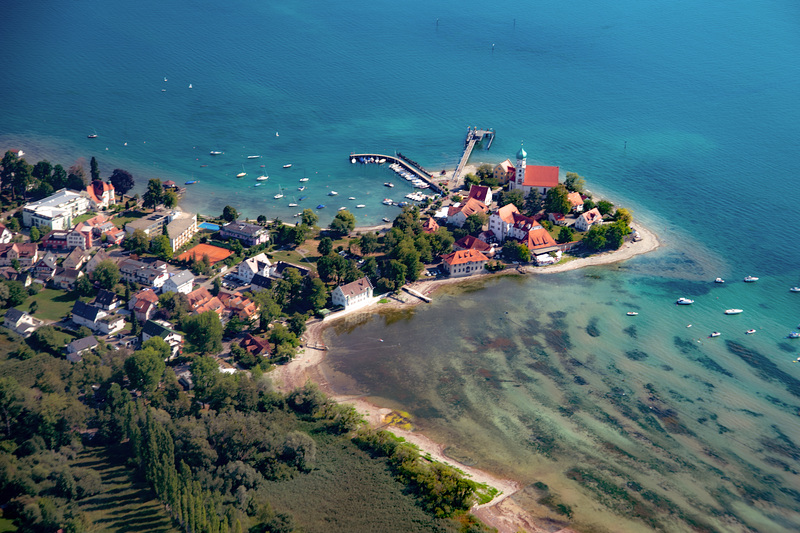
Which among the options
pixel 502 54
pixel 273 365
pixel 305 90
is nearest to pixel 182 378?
pixel 273 365

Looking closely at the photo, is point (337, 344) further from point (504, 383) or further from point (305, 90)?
point (305, 90)

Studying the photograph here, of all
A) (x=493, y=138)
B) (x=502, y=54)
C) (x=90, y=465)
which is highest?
(x=502, y=54)

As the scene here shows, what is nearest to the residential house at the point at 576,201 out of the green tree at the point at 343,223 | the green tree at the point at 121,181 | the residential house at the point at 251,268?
the green tree at the point at 343,223

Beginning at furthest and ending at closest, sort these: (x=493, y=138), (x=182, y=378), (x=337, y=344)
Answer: (x=493, y=138), (x=337, y=344), (x=182, y=378)

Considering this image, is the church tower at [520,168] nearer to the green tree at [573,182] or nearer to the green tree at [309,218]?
the green tree at [573,182]

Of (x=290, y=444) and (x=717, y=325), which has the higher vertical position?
(x=717, y=325)

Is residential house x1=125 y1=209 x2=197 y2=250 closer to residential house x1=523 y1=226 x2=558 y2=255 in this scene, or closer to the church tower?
residential house x1=523 y1=226 x2=558 y2=255

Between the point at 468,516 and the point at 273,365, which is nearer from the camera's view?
the point at 468,516
